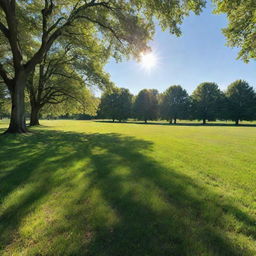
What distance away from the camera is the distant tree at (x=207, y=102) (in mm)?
50469

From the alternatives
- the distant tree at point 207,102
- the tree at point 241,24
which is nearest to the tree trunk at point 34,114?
the tree at point 241,24

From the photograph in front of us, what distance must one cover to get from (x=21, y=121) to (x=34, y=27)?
7.92 m

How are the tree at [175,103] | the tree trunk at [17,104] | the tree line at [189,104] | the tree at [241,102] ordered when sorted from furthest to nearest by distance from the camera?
1. the tree at [175,103]
2. the tree line at [189,104]
3. the tree at [241,102]
4. the tree trunk at [17,104]

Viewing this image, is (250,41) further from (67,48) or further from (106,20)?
(67,48)

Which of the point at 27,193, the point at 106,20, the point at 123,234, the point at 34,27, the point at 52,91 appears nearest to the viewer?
the point at 123,234

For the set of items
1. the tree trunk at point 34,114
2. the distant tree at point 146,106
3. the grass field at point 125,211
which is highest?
the distant tree at point 146,106

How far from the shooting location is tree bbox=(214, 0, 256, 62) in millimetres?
7758

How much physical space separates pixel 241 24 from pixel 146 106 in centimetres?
4710

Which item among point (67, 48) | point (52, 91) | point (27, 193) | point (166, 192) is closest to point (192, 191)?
point (166, 192)

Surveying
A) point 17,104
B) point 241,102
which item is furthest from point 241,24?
point 241,102

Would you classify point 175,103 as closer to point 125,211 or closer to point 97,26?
point 97,26

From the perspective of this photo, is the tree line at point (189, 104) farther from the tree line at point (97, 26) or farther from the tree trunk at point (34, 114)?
the tree line at point (97, 26)

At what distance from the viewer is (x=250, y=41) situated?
9141 mm

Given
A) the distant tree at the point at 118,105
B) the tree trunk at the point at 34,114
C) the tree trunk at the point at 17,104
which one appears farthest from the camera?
the distant tree at the point at 118,105
